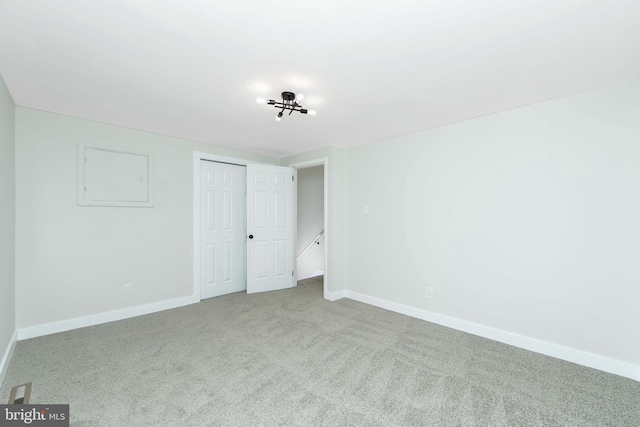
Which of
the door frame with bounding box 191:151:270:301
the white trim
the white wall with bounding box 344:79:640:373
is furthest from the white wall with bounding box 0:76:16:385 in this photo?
the white wall with bounding box 344:79:640:373

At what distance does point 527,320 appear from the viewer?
2.69 meters

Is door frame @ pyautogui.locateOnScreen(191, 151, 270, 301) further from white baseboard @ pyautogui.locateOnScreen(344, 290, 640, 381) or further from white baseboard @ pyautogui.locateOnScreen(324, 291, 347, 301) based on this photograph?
white baseboard @ pyautogui.locateOnScreen(344, 290, 640, 381)

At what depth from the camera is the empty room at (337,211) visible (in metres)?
1.70

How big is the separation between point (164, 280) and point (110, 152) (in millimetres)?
1692

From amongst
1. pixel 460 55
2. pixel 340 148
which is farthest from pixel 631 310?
pixel 340 148

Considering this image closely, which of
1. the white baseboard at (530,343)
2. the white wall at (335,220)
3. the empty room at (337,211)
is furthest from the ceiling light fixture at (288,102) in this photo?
the white baseboard at (530,343)

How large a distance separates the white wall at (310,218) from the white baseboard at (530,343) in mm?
2594

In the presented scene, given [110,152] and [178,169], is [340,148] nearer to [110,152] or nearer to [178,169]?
[178,169]

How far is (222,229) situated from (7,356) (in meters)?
2.48

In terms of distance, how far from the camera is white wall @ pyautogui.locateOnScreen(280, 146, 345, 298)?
4207mm

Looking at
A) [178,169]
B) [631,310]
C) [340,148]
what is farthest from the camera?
[340,148]

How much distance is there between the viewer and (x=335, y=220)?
13.9ft

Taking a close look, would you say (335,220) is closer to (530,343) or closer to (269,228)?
(269,228)

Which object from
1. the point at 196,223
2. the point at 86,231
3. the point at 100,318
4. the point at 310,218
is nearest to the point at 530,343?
the point at 196,223
